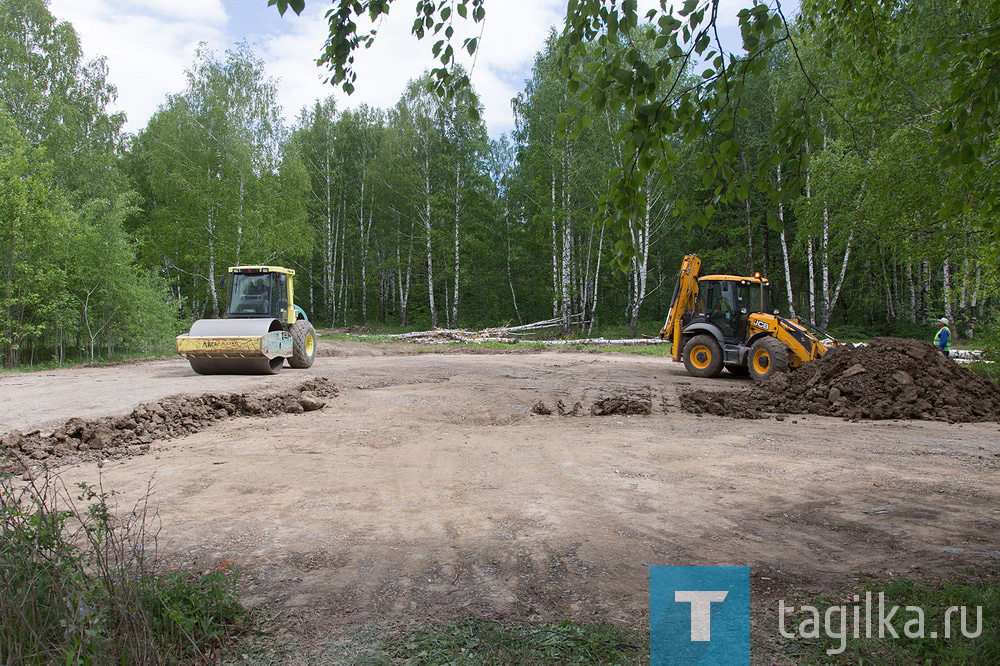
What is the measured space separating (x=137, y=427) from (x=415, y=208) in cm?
2494

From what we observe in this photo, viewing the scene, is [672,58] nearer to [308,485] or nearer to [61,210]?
[308,485]

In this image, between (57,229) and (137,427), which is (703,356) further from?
(57,229)

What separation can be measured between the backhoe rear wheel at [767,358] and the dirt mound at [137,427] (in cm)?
890

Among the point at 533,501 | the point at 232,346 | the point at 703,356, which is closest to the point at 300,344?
the point at 232,346

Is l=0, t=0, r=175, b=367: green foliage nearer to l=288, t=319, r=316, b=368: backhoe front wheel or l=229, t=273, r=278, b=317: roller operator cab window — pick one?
→ l=229, t=273, r=278, b=317: roller operator cab window

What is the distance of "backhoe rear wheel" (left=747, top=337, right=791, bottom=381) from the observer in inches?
477

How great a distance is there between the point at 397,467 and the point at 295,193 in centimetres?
2394

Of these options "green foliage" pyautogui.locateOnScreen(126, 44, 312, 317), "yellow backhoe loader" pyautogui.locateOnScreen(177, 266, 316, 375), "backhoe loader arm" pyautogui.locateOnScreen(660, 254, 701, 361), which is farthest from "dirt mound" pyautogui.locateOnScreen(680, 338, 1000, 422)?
"green foliage" pyautogui.locateOnScreen(126, 44, 312, 317)

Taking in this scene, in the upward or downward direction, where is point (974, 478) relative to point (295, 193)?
downward

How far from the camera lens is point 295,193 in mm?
27062

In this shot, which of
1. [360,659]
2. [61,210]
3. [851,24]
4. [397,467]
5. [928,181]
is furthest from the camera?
[61,210]

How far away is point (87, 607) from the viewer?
2322mm

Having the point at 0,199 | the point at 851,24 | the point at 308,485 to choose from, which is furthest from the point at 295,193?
the point at 851,24

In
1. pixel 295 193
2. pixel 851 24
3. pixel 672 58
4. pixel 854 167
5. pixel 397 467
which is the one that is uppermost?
pixel 295 193
